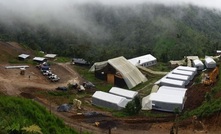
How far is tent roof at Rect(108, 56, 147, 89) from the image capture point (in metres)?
56.5

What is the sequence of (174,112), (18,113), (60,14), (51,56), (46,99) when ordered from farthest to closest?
1. (60,14)
2. (51,56)
3. (46,99)
4. (174,112)
5. (18,113)

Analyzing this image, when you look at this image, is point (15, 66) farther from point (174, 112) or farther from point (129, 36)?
point (129, 36)

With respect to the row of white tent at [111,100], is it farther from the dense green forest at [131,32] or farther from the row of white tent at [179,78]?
the dense green forest at [131,32]

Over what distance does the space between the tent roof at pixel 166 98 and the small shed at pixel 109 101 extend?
11.9ft

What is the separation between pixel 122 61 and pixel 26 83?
59.0 ft

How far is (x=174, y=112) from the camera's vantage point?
41.1 meters

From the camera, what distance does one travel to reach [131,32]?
12581cm

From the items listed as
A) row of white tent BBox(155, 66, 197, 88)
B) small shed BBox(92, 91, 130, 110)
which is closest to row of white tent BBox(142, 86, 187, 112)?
small shed BBox(92, 91, 130, 110)

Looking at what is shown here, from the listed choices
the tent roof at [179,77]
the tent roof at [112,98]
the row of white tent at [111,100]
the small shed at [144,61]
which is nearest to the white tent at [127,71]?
the tent roof at [179,77]

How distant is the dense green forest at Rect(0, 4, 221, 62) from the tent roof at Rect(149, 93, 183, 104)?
49264 mm

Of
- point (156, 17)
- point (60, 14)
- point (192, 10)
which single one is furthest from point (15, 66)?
point (192, 10)

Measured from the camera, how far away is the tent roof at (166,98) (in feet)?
140

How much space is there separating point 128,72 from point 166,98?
15325 millimetres

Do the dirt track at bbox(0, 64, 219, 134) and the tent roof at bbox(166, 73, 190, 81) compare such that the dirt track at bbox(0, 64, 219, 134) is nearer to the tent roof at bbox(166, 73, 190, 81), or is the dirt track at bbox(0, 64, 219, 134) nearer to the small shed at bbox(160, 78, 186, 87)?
the small shed at bbox(160, 78, 186, 87)
